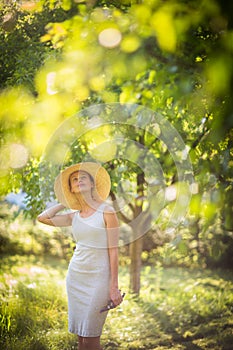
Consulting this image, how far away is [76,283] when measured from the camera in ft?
8.87

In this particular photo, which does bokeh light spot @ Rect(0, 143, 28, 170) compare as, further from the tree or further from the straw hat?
the straw hat

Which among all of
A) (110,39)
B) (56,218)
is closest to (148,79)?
(110,39)

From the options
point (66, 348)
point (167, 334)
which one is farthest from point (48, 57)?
point (167, 334)

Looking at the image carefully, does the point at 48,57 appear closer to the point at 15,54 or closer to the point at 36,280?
the point at 15,54

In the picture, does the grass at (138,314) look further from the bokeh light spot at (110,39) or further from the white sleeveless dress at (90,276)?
the bokeh light spot at (110,39)

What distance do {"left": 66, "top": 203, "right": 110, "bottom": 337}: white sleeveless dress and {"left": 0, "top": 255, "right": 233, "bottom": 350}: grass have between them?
3.04 feet

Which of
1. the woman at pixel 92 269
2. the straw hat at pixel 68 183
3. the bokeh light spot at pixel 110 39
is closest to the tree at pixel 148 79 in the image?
the bokeh light spot at pixel 110 39

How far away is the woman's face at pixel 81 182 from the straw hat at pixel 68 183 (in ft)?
0.10

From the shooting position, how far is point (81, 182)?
2.85 meters

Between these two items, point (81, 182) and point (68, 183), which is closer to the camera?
point (81, 182)

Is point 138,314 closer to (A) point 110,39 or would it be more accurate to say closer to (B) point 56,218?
(B) point 56,218

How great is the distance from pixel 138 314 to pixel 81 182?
6.03ft

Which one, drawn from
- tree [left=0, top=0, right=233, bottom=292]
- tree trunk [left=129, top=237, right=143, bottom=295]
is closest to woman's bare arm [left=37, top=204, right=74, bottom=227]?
tree [left=0, top=0, right=233, bottom=292]

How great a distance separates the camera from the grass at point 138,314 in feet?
11.9
